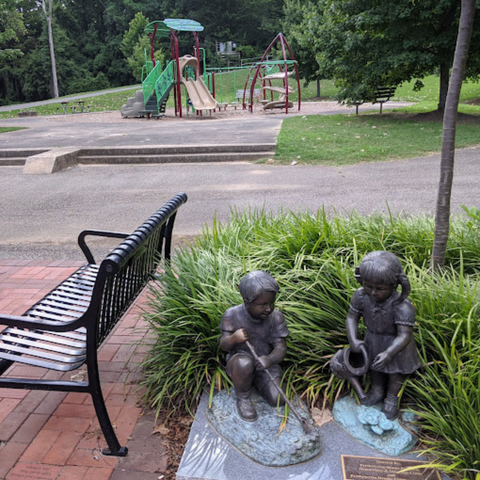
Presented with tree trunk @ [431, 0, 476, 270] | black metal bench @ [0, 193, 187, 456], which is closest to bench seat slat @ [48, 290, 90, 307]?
black metal bench @ [0, 193, 187, 456]

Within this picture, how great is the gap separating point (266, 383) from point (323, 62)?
14.8 meters

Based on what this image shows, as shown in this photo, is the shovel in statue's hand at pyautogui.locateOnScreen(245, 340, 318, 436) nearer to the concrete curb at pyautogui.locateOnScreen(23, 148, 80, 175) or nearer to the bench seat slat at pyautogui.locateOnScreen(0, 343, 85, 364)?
the bench seat slat at pyautogui.locateOnScreen(0, 343, 85, 364)

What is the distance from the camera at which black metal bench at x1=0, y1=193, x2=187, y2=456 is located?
2.55 metres

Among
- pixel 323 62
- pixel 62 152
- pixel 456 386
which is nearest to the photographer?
pixel 456 386

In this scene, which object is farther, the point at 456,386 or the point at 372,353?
the point at 372,353

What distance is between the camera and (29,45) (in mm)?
54406

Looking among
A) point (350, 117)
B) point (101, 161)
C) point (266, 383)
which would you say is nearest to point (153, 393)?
point (266, 383)

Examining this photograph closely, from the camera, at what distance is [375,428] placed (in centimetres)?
247

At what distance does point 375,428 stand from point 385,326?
521 millimetres

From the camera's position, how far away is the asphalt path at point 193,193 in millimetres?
6898

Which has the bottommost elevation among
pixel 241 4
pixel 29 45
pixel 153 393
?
pixel 153 393

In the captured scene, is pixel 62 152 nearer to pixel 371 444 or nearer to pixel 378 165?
pixel 378 165

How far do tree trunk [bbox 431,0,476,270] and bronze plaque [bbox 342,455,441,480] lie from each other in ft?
4.93

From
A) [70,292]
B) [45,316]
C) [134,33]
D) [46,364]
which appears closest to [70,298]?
[70,292]
